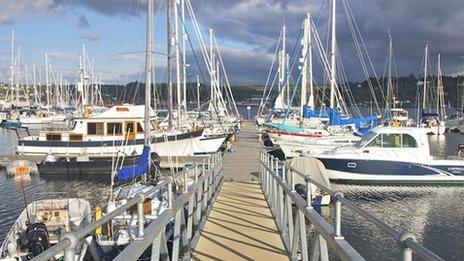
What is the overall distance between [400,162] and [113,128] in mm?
17531

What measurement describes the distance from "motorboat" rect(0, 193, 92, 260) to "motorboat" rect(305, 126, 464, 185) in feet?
49.5

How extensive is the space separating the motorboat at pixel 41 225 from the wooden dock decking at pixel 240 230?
356 centimetres

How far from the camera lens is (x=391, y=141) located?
26859 mm

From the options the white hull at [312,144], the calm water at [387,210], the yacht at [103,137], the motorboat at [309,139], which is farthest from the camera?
the motorboat at [309,139]

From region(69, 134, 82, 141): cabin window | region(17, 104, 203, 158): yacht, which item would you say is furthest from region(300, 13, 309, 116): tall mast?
region(69, 134, 82, 141): cabin window

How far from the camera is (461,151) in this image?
32375 millimetres

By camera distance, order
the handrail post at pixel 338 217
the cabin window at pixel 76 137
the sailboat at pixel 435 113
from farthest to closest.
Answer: the sailboat at pixel 435 113
the cabin window at pixel 76 137
the handrail post at pixel 338 217

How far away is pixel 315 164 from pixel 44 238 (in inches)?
414

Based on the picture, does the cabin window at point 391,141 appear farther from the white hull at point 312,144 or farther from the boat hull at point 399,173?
the white hull at point 312,144

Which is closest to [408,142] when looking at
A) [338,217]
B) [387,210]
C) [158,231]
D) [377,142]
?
[377,142]

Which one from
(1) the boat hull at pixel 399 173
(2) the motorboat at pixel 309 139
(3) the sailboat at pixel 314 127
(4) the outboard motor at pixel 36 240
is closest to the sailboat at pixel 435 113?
(3) the sailboat at pixel 314 127

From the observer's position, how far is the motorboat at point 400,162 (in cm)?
2669

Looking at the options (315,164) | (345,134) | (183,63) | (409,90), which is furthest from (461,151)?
(409,90)

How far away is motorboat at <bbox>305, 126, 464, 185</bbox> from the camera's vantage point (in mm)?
26688
